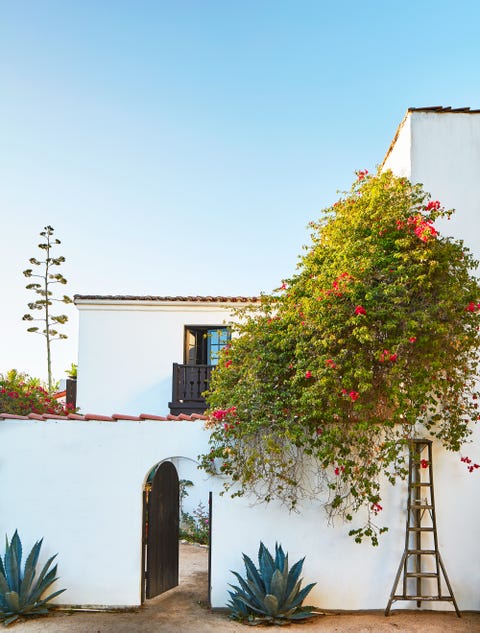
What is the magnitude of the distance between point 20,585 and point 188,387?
7414 mm

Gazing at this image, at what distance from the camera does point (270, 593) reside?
688 cm

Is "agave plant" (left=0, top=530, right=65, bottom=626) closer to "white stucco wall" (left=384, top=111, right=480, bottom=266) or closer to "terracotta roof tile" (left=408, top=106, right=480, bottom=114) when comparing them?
"white stucco wall" (left=384, top=111, right=480, bottom=266)

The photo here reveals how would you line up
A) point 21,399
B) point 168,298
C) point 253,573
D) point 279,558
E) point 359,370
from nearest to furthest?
point 359,370, point 253,573, point 279,558, point 21,399, point 168,298

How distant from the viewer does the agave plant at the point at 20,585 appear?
7.00 metres

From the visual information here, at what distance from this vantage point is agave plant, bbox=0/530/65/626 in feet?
23.0

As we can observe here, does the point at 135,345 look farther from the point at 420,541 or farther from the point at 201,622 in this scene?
the point at 420,541

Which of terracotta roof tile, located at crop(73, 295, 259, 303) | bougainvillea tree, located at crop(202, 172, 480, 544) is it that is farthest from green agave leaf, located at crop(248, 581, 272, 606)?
terracotta roof tile, located at crop(73, 295, 259, 303)

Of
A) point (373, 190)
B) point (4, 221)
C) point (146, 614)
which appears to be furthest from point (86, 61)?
point (146, 614)

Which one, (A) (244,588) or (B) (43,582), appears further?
(B) (43,582)

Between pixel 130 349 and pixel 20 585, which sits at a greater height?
pixel 130 349

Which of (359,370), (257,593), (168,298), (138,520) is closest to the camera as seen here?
(359,370)

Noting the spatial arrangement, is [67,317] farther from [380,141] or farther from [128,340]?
[380,141]

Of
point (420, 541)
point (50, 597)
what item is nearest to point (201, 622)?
point (50, 597)

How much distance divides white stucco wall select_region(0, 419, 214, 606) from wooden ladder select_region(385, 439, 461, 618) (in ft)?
9.07
